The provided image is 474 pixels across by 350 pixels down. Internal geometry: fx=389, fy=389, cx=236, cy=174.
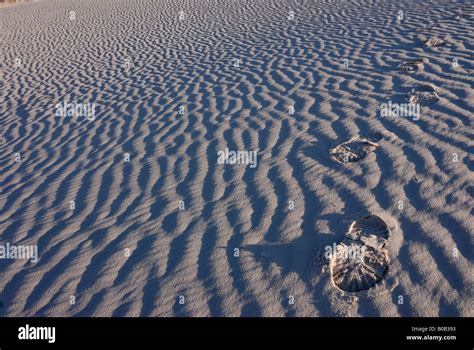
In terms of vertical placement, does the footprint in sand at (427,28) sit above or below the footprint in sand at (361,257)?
above

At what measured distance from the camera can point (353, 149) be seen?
12.7ft

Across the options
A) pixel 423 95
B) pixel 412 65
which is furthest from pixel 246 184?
pixel 412 65

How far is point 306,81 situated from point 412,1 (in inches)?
232

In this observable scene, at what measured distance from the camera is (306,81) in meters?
5.84

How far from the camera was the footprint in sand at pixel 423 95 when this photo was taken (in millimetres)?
4453

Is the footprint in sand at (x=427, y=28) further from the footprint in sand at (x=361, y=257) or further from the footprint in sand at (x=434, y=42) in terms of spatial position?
the footprint in sand at (x=361, y=257)

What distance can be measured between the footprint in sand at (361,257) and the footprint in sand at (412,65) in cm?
337
